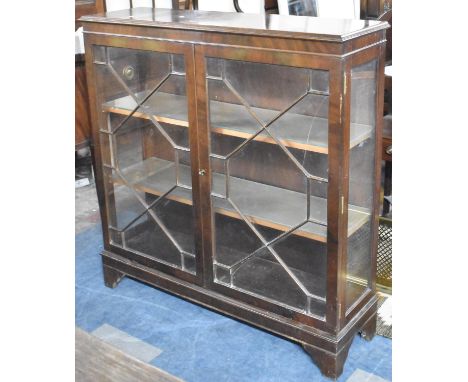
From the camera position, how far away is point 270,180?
72.4 inches

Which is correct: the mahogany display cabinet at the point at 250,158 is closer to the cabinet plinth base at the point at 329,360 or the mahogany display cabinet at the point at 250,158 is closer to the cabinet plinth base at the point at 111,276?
the cabinet plinth base at the point at 329,360

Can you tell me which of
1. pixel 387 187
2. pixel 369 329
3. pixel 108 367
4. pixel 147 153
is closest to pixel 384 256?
pixel 369 329

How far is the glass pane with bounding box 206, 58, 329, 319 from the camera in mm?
1640

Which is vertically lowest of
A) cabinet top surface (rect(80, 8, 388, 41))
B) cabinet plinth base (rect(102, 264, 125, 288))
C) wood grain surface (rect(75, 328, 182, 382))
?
cabinet plinth base (rect(102, 264, 125, 288))

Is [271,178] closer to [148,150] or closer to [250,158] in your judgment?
[250,158]

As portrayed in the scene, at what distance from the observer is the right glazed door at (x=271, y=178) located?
163 cm

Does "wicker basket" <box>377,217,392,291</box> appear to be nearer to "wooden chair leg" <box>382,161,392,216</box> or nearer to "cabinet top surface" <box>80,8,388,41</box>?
"wooden chair leg" <box>382,161,392,216</box>

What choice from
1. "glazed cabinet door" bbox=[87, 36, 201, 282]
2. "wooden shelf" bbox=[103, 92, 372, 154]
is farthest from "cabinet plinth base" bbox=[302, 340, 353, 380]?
"wooden shelf" bbox=[103, 92, 372, 154]

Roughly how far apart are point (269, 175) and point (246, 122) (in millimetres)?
187

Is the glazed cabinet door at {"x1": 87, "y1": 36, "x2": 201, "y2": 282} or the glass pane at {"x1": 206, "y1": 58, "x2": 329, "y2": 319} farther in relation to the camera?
the glazed cabinet door at {"x1": 87, "y1": 36, "x2": 201, "y2": 282}

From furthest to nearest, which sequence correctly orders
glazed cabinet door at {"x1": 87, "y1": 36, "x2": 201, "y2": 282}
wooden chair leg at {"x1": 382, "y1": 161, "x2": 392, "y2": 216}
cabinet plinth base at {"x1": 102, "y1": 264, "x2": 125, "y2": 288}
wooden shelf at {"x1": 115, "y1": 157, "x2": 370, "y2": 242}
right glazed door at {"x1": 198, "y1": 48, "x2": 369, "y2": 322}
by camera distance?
wooden chair leg at {"x1": 382, "y1": 161, "x2": 392, "y2": 216} → cabinet plinth base at {"x1": 102, "y1": 264, "x2": 125, "y2": 288} → glazed cabinet door at {"x1": 87, "y1": 36, "x2": 201, "y2": 282} → wooden shelf at {"x1": 115, "y1": 157, "x2": 370, "y2": 242} → right glazed door at {"x1": 198, "y1": 48, "x2": 369, "y2": 322}
